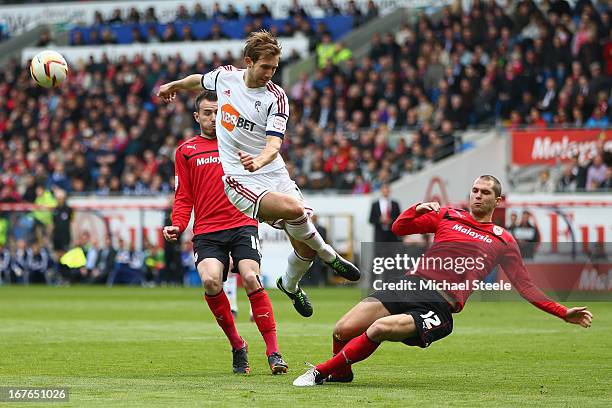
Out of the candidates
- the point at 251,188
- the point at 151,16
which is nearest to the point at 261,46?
the point at 251,188

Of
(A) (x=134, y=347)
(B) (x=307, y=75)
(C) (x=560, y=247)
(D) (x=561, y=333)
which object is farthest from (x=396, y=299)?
(B) (x=307, y=75)

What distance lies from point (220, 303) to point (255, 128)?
5.07ft

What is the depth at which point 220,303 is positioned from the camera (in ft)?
34.0

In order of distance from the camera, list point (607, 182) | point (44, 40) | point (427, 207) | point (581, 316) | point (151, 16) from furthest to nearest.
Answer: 1. point (44, 40)
2. point (151, 16)
3. point (607, 182)
4. point (427, 207)
5. point (581, 316)

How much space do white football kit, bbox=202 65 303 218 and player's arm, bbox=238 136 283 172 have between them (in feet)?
0.79

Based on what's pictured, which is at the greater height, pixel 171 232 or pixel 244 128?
pixel 244 128

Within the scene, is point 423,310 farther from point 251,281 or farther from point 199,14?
point 199,14

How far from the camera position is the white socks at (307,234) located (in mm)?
10328

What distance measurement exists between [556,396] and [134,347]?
5508 mm

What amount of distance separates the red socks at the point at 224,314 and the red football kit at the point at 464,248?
1.87 metres

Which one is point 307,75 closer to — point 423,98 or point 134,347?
point 423,98

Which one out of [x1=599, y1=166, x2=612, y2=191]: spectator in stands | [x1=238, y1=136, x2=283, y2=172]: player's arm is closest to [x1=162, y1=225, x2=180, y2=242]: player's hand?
[x1=238, y1=136, x2=283, y2=172]: player's arm

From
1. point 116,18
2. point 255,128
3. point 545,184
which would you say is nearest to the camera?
point 255,128

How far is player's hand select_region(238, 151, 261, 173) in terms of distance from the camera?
9.23 m
